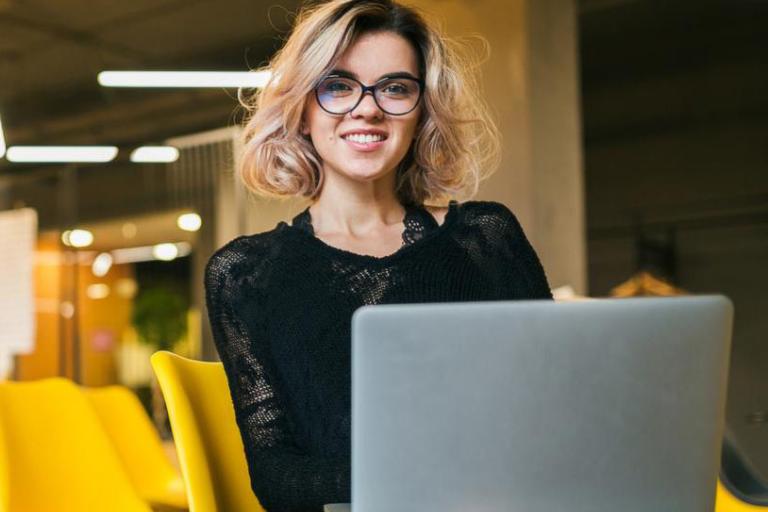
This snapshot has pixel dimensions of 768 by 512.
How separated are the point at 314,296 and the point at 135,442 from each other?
7.80ft

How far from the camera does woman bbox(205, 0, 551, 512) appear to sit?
64.3 inches

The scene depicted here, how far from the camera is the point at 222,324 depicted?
169 cm

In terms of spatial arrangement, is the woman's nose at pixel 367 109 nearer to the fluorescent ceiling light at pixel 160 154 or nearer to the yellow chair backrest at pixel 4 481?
the yellow chair backrest at pixel 4 481

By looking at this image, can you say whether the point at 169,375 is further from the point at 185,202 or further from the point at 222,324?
the point at 185,202

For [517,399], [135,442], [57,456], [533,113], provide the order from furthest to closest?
[533,113] < [135,442] < [57,456] < [517,399]

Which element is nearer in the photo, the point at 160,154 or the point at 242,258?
the point at 242,258

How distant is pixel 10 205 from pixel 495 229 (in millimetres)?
4603

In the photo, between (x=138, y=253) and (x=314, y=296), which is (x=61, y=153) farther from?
(x=314, y=296)

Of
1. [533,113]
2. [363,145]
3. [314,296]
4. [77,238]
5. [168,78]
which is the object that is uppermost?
[168,78]

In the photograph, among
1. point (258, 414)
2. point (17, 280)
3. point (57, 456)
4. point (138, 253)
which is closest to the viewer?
point (258, 414)

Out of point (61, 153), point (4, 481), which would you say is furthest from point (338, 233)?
point (61, 153)

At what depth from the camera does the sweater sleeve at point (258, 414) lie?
1.40 m

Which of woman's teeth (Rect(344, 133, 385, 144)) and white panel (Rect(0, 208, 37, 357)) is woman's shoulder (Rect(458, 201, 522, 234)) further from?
white panel (Rect(0, 208, 37, 357))

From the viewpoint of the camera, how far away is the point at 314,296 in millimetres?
1685
